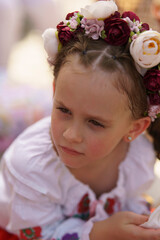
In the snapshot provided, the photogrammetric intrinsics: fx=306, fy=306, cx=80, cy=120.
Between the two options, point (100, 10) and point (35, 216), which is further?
point (35, 216)

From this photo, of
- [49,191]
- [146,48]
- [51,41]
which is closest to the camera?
[146,48]

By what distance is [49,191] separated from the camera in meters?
0.93

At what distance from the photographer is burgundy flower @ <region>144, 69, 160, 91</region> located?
29.9 inches

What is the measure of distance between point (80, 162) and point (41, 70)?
127cm

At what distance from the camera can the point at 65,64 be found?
780 mm

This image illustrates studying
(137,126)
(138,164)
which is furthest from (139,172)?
(137,126)

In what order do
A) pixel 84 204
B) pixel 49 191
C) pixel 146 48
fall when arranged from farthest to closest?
1. pixel 84 204
2. pixel 49 191
3. pixel 146 48

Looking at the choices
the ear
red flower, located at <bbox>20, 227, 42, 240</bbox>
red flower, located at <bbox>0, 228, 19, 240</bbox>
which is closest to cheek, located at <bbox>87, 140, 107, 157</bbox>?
the ear

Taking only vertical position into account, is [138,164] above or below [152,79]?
below

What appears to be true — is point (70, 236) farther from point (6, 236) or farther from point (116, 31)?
point (116, 31)

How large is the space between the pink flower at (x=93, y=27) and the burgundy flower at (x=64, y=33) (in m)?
0.04

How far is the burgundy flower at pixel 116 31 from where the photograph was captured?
0.73 meters

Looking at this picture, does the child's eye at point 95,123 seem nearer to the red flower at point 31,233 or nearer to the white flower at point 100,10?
the white flower at point 100,10

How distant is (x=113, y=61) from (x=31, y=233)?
23.6 inches
